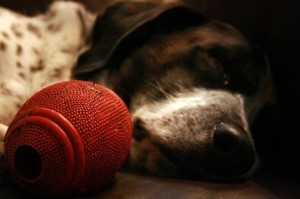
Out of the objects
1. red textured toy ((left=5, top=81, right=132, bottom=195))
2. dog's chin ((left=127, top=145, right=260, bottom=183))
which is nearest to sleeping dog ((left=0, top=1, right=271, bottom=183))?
dog's chin ((left=127, top=145, right=260, bottom=183))

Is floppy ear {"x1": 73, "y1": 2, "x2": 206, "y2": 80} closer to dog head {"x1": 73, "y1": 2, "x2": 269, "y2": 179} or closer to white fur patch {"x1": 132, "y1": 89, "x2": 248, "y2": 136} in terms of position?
dog head {"x1": 73, "y1": 2, "x2": 269, "y2": 179}

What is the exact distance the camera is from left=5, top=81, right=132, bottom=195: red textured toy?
2.85 ft

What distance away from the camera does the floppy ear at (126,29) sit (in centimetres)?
154

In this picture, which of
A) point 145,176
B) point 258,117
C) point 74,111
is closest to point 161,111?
point 145,176

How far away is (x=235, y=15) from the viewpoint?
172 centimetres

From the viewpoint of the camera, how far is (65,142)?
2.85 ft

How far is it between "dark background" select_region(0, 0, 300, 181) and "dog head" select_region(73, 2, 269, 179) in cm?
6

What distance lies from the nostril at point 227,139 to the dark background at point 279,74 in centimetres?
36

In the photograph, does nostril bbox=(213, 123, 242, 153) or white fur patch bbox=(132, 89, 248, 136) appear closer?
nostril bbox=(213, 123, 242, 153)

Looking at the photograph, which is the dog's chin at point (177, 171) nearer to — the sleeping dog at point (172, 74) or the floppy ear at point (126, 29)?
the sleeping dog at point (172, 74)

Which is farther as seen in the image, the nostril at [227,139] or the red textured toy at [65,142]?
the nostril at [227,139]

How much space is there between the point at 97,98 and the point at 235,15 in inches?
35.9

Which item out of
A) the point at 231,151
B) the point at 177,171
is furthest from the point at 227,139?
the point at 177,171

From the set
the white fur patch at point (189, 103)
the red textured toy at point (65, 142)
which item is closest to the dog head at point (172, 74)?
the white fur patch at point (189, 103)
